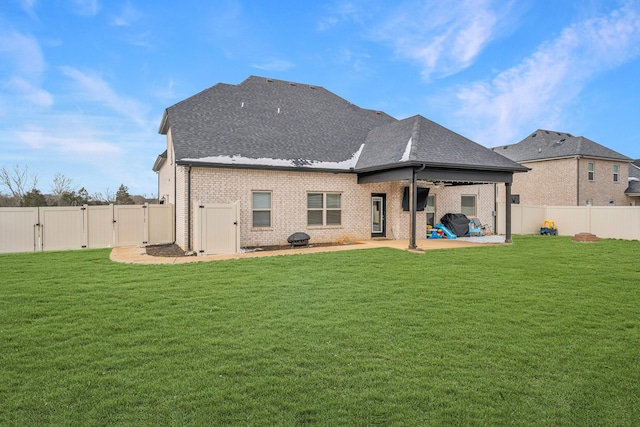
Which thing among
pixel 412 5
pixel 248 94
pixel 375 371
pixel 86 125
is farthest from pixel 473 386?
pixel 86 125

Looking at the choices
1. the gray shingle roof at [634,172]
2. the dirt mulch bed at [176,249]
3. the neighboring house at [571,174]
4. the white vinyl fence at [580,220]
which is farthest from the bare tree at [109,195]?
the gray shingle roof at [634,172]

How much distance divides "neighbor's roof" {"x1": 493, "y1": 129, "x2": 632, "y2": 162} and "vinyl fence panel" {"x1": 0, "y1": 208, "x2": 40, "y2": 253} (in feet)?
109

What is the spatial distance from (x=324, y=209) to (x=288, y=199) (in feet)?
5.61

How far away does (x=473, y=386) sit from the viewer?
3615 millimetres

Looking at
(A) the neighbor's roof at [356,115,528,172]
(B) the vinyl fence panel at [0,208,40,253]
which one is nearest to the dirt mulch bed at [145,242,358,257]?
(A) the neighbor's roof at [356,115,528,172]

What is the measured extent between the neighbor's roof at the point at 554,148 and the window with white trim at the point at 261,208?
25229 millimetres

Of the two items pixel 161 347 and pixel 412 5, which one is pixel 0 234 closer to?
pixel 161 347

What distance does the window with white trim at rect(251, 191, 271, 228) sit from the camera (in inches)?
591

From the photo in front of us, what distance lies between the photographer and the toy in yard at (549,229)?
22266mm

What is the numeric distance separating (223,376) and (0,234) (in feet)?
48.2

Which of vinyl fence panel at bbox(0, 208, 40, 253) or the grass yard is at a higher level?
vinyl fence panel at bbox(0, 208, 40, 253)

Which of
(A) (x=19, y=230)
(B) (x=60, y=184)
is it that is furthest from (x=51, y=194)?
(A) (x=19, y=230)

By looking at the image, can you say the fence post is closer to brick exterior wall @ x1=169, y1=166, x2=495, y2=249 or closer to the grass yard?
brick exterior wall @ x1=169, y1=166, x2=495, y2=249

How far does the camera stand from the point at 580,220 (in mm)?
21547
